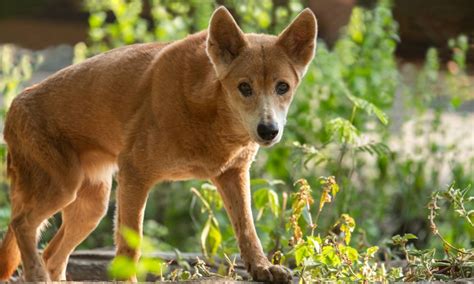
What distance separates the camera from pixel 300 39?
15.9 feet

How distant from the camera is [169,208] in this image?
337 inches

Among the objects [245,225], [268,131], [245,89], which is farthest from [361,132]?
[268,131]

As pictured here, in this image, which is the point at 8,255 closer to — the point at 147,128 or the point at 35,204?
the point at 35,204

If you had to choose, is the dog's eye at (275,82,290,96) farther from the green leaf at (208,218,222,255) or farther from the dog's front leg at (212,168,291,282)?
the green leaf at (208,218,222,255)

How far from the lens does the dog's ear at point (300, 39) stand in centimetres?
480

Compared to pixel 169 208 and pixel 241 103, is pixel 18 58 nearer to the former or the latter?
pixel 169 208

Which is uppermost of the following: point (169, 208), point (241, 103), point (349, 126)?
point (241, 103)

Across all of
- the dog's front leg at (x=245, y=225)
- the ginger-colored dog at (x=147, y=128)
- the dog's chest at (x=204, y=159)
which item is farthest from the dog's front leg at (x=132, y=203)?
the dog's front leg at (x=245, y=225)

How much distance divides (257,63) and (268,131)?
40 cm

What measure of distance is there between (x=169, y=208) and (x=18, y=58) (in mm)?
3014

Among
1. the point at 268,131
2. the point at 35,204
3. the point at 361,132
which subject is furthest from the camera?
the point at 361,132

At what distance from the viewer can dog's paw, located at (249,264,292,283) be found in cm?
448

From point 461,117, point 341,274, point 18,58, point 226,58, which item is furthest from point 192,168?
point 18,58

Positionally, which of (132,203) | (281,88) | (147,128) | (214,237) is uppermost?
(281,88)
